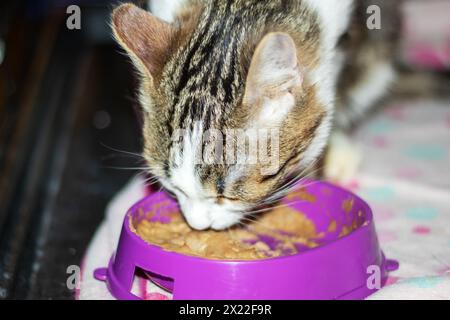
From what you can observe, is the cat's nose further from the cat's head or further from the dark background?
the dark background

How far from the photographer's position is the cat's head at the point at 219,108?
1.15m

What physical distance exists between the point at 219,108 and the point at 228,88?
0.04 meters

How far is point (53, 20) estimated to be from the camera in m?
2.60

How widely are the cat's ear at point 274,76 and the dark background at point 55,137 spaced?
1.21ft

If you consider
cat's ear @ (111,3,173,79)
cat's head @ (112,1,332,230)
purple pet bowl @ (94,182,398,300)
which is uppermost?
cat's ear @ (111,3,173,79)

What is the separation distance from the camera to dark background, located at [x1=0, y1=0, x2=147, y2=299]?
148 cm

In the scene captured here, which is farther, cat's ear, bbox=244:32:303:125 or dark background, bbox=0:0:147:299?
dark background, bbox=0:0:147:299

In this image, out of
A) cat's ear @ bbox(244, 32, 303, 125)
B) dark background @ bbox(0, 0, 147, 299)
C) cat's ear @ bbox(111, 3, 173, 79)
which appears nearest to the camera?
cat's ear @ bbox(244, 32, 303, 125)

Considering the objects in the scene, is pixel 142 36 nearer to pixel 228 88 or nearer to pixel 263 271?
pixel 228 88

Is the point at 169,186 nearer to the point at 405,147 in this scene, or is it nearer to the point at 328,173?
the point at 328,173

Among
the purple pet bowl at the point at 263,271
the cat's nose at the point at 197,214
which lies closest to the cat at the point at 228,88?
the cat's nose at the point at 197,214

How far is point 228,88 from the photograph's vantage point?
115 cm

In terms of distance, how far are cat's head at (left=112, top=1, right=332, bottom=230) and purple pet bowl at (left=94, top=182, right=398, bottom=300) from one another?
0.35 feet

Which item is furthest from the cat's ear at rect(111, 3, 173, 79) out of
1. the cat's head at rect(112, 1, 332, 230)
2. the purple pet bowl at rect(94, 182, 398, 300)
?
the purple pet bowl at rect(94, 182, 398, 300)
